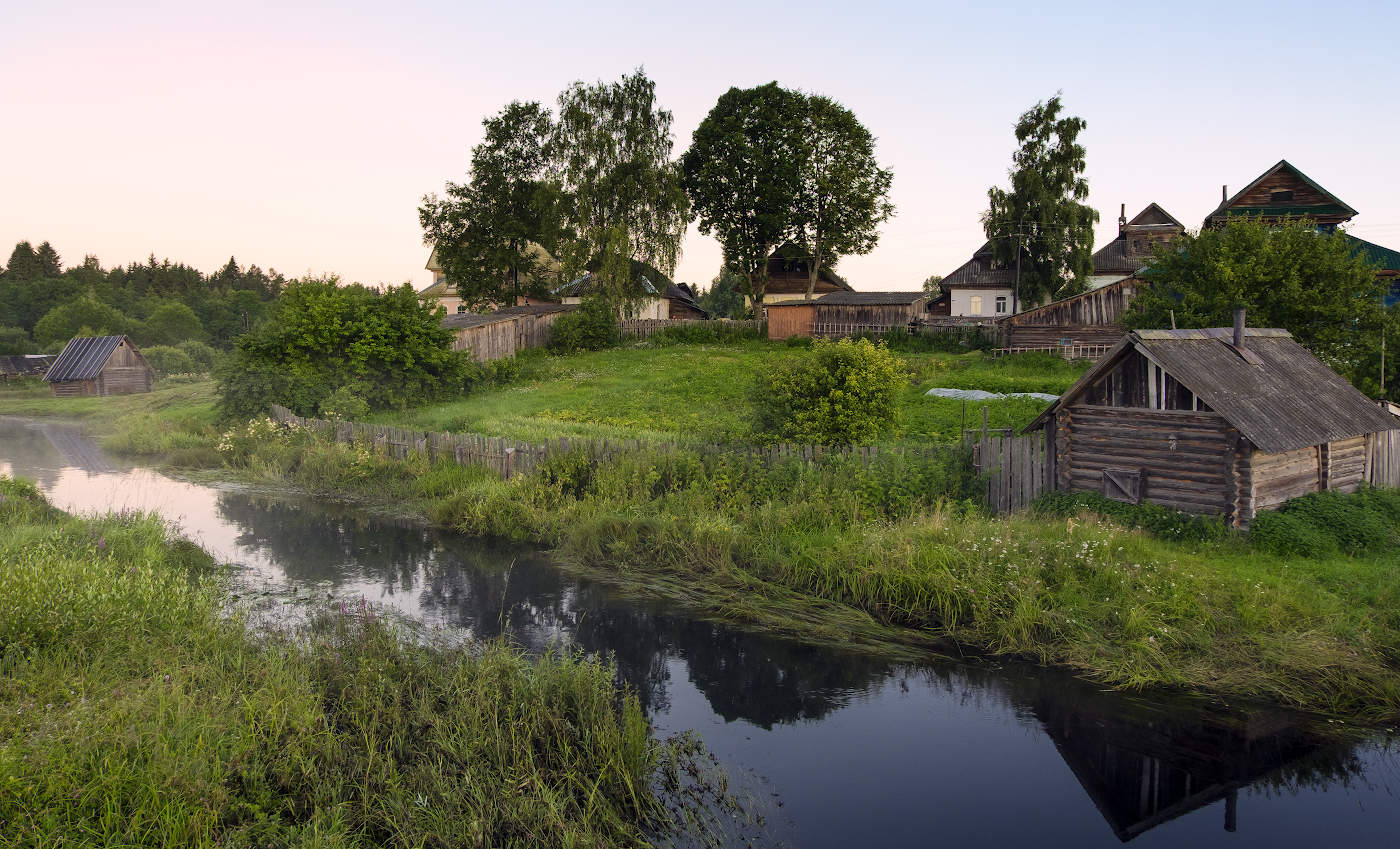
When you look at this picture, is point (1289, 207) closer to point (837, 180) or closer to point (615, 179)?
point (837, 180)

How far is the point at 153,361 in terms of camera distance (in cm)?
5669

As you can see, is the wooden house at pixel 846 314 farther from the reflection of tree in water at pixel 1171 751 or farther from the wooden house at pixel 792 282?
the reflection of tree in water at pixel 1171 751

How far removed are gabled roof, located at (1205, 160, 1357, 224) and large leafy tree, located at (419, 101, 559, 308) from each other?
30.4m

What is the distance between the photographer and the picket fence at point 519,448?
1536cm

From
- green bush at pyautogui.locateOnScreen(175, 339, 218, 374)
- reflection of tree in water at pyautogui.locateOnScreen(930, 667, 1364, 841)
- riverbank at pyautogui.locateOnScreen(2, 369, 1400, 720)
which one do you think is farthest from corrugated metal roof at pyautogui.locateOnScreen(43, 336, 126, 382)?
reflection of tree in water at pyautogui.locateOnScreen(930, 667, 1364, 841)

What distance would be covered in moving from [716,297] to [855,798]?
110 m

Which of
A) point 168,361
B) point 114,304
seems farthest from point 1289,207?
point 114,304

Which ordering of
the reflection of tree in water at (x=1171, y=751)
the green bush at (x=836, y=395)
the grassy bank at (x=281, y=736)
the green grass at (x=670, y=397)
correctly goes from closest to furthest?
the grassy bank at (x=281, y=736)
the reflection of tree in water at (x=1171, y=751)
the green bush at (x=836, y=395)
the green grass at (x=670, y=397)

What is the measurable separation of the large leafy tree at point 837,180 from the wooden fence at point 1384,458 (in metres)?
36.3

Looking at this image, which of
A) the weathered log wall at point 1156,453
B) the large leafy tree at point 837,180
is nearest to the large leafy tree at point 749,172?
the large leafy tree at point 837,180

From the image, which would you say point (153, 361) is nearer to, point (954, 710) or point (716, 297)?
point (954, 710)

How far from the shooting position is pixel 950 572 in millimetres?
11086

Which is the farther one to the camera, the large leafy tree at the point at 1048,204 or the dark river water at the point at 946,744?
the large leafy tree at the point at 1048,204

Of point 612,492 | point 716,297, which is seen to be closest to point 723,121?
point 612,492
